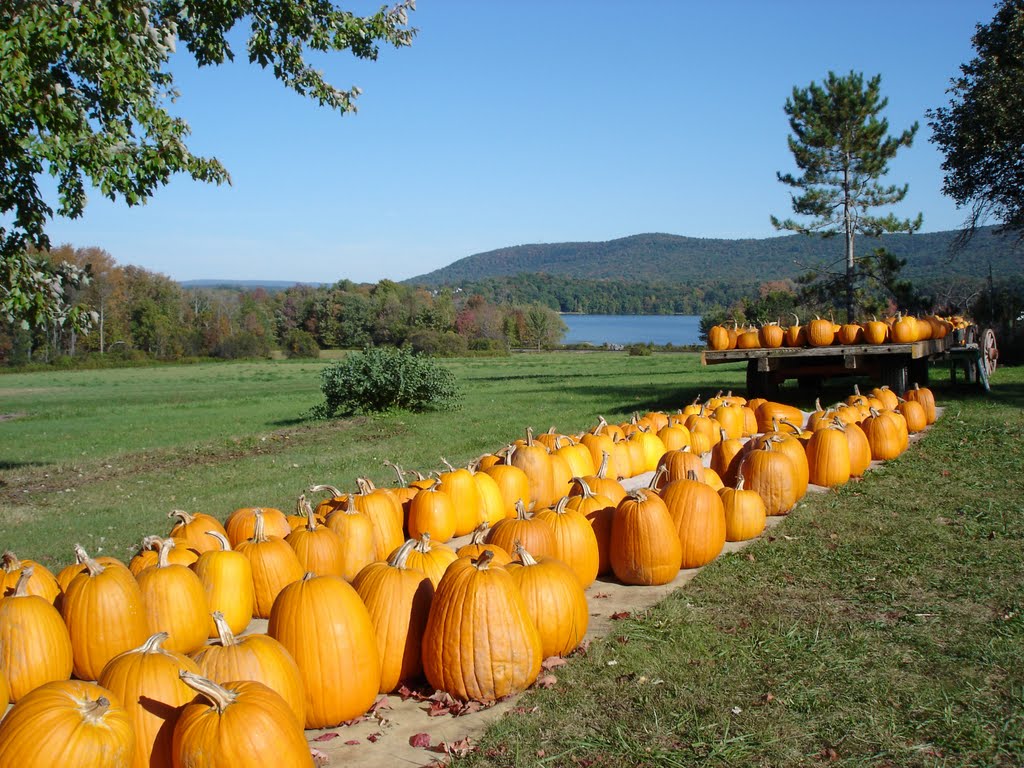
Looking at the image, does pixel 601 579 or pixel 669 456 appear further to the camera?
pixel 669 456

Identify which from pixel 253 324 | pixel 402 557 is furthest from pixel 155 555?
pixel 253 324

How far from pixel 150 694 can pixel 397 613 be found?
123cm

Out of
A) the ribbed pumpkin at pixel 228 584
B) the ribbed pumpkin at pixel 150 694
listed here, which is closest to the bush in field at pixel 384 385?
the ribbed pumpkin at pixel 228 584

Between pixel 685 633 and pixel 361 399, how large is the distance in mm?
14485

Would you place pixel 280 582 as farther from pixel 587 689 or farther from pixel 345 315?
pixel 345 315

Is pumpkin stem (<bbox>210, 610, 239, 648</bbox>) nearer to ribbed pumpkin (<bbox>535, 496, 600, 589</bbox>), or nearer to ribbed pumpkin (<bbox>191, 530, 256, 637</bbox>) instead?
ribbed pumpkin (<bbox>191, 530, 256, 637</bbox>)

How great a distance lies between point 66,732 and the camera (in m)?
2.68

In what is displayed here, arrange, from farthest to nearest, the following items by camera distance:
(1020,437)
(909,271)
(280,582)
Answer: (909,271) < (1020,437) < (280,582)

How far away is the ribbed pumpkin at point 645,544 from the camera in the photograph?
17.4 feet

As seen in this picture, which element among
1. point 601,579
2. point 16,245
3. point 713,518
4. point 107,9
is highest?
point 107,9

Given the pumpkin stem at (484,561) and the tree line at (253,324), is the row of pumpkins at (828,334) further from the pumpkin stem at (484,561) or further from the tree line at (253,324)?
the tree line at (253,324)

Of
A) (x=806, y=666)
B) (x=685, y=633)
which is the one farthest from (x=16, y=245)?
(x=806, y=666)

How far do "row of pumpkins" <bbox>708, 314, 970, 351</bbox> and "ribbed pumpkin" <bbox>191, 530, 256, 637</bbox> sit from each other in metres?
10.3

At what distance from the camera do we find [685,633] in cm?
435
